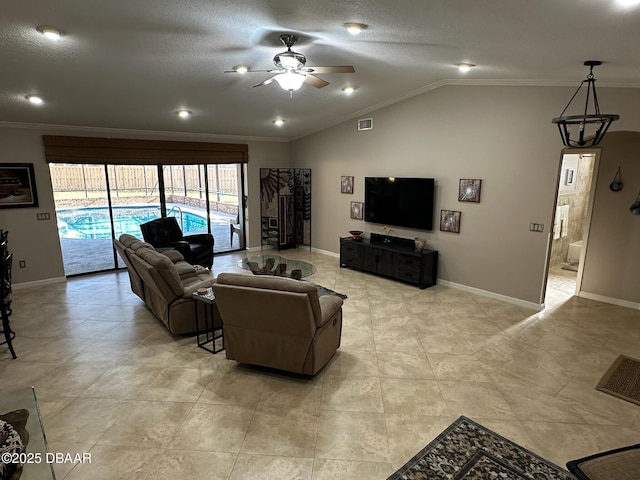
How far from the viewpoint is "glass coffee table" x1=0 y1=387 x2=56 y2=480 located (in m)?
1.76

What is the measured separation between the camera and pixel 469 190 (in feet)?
18.1

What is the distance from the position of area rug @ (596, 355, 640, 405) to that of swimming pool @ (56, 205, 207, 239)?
7.62 meters

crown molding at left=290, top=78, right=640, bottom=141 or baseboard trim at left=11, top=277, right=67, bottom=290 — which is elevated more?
crown molding at left=290, top=78, right=640, bottom=141

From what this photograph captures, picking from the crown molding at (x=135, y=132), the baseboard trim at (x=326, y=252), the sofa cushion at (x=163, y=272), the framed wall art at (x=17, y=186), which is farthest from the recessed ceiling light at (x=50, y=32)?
the baseboard trim at (x=326, y=252)

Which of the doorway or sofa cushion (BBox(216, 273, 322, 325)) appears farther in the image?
the doorway

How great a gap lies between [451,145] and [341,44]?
278 centimetres

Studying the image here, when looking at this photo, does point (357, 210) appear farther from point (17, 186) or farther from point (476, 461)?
point (17, 186)

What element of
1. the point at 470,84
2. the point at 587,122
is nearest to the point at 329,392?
the point at 587,122

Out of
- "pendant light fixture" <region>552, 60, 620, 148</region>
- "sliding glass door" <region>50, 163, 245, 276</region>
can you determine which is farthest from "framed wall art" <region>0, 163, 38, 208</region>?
"pendant light fixture" <region>552, 60, 620, 148</region>

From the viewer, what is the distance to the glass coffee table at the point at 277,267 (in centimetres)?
499

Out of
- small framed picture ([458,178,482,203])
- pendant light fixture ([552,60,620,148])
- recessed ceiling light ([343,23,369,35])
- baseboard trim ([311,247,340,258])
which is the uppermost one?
recessed ceiling light ([343,23,369,35])

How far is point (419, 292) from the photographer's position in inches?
226

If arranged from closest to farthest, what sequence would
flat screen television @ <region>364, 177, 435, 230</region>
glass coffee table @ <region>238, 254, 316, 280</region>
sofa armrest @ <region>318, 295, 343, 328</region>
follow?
sofa armrest @ <region>318, 295, 343, 328</region> → glass coffee table @ <region>238, 254, 316, 280</region> → flat screen television @ <region>364, 177, 435, 230</region>

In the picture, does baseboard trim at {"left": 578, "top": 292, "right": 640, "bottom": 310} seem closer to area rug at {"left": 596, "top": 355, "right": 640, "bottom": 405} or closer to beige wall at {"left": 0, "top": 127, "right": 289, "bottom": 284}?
area rug at {"left": 596, "top": 355, "right": 640, "bottom": 405}
